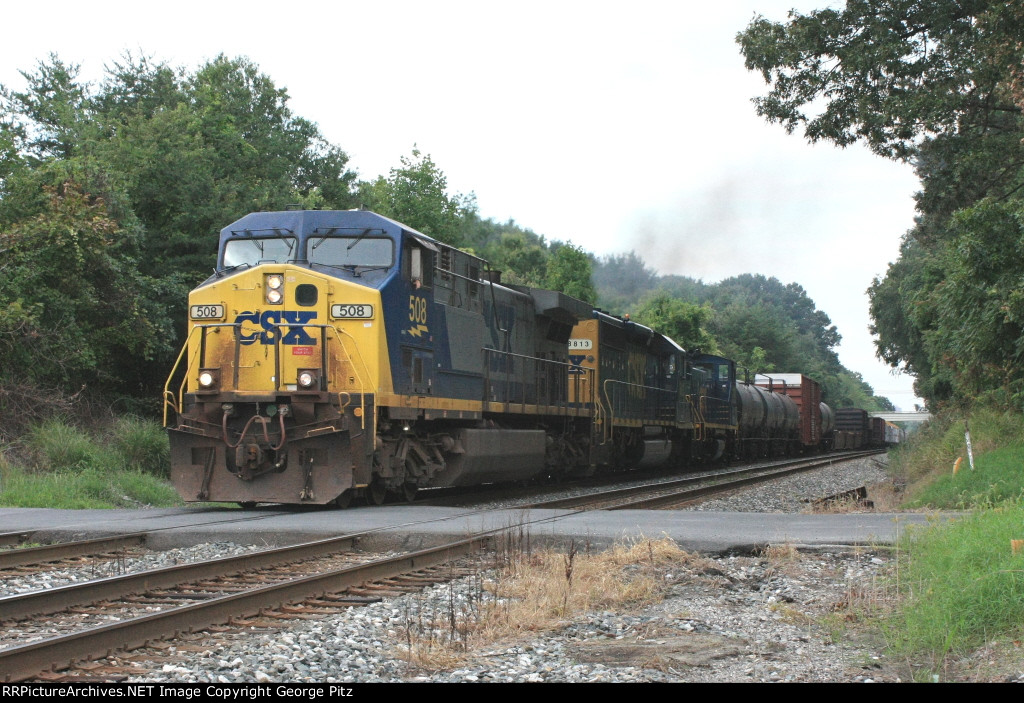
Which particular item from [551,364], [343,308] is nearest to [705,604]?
[343,308]

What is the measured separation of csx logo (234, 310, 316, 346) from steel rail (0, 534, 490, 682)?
173 inches

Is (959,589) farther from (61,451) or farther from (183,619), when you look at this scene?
(61,451)

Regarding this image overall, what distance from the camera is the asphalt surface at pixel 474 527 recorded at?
29.0 ft

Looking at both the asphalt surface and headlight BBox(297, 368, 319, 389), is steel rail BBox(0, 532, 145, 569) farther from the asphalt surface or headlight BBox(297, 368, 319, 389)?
headlight BBox(297, 368, 319, 389)

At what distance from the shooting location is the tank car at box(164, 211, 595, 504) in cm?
1162

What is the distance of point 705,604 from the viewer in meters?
6.71

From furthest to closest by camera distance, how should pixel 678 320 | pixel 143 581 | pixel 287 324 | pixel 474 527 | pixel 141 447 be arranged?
pixel 678 320
pixel 141 447
pixel 287 324
pixel 474 527
pixel 143 581

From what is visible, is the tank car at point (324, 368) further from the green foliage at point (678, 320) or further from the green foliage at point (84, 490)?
the green foliage at point (678, 320)

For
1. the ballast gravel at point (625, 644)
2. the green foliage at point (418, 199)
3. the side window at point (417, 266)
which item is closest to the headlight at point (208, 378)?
the side window at point (417, 266)

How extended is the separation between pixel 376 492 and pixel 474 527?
3.36 metres

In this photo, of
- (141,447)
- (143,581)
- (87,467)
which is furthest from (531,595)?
(141,447)

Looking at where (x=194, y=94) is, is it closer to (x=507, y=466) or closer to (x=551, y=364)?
(x=551, y=364)

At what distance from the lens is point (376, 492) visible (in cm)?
1308

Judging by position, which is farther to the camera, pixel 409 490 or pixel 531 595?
pixel 409 490
